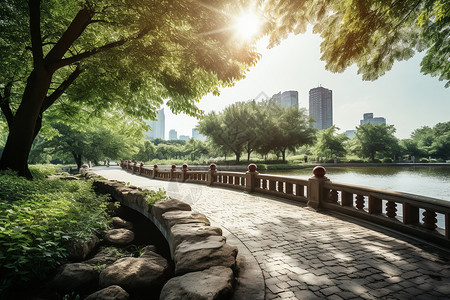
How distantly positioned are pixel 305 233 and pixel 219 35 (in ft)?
17.1

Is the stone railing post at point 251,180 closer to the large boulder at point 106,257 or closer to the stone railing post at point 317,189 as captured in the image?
the stone railing post at point 317,189

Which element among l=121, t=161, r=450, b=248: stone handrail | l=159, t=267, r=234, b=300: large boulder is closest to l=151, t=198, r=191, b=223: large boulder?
l=159, t=267, r=234, b=300: large boulder

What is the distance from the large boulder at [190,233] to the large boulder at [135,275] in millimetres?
437

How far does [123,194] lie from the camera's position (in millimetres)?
8109

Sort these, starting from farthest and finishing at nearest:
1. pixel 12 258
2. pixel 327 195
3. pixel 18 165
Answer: pixel 18 165, pixel 327 195, pixel 12 258

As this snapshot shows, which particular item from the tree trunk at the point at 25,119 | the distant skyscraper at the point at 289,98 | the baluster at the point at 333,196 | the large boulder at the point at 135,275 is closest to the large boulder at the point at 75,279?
the large boulder at the point at 135,275

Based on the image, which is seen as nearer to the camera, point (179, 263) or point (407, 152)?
point (179, 263)

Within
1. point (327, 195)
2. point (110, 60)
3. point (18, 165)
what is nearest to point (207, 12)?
point (110, 60)

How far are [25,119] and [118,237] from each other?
5.90 m

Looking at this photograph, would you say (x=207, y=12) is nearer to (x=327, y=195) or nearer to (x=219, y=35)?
(x=219, y=35)

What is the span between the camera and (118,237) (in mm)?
5297

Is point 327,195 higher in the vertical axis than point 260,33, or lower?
lower

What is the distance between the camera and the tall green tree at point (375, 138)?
54.7 m

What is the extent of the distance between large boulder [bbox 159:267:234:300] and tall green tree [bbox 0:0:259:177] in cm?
530
